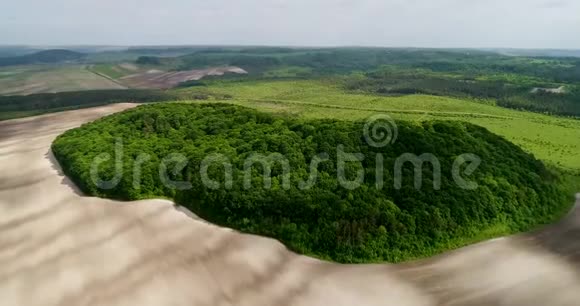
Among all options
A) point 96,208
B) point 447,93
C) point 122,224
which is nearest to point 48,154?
point 96,208

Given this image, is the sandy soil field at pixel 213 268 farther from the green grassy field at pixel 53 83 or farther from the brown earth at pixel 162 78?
the brown earth at pixel 162 78

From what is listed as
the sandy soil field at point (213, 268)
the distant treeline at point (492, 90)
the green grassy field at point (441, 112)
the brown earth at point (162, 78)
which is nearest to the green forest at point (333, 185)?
the sandy soil field at point (213, 268)

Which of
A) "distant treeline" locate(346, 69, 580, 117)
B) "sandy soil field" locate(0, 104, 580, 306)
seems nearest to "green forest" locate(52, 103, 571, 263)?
"sandy soil field" locate(0, 104, 580, 306)

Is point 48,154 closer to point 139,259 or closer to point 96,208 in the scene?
point 96,208

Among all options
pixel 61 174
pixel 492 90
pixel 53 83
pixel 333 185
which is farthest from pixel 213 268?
pixel 53 83

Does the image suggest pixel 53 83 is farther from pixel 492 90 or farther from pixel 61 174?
pixel 492 90
